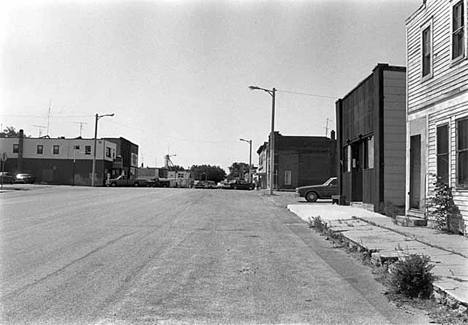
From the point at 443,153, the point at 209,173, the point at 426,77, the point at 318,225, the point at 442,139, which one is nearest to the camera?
the point at 443,153

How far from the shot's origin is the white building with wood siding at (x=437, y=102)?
38.3 feet

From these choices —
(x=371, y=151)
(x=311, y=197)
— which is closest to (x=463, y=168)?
(x=371, y=151)

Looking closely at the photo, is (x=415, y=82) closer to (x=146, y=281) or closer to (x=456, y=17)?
(x=456, y=17)

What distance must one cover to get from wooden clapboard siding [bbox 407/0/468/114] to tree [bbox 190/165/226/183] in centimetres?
12986

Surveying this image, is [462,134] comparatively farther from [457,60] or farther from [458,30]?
[458,30]

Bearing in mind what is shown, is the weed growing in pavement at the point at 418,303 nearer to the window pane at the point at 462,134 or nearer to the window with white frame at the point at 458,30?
the window pane at the point at 462,134

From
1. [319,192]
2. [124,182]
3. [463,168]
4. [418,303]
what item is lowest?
[418,303]

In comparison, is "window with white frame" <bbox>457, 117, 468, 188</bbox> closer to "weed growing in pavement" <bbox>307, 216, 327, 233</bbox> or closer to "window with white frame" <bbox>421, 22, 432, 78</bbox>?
"window with white frame" <bbox>421, 22, 432, 78</bbox>

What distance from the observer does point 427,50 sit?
13953mm

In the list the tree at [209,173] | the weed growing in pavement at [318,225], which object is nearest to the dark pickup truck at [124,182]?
the weed growing in pavement at [318,225]

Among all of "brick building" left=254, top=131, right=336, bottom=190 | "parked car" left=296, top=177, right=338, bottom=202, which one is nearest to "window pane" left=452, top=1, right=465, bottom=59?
"parked car" left=296, top=177, right=338, bottom=202

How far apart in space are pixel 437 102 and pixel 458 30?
1950mm

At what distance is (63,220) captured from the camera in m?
15.3

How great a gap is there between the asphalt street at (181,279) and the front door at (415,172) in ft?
12.1
